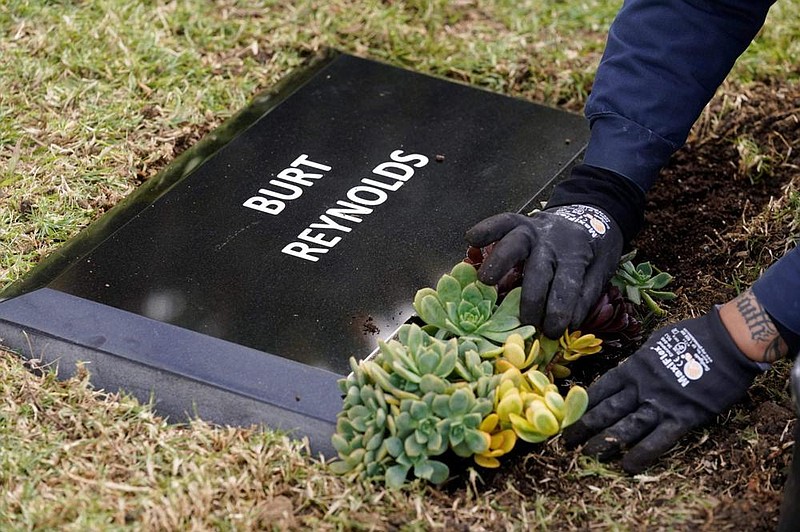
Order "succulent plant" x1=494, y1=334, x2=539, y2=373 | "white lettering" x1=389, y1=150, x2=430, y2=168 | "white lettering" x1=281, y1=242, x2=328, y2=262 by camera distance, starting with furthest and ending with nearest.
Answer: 1. "white lettering" x1=389, y1=150, x2=430, y2=168
2. "white lettering" x1=281, y1=242, x2=328, y2=262
3. "succulent plant" x1=494, y1=334, x2=539, y2=373

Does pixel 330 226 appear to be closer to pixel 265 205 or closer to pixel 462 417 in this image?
pixel 265 205

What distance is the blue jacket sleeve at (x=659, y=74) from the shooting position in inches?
92.4

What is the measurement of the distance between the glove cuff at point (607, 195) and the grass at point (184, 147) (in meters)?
0.37

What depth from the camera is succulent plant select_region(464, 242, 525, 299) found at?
85.1 inches

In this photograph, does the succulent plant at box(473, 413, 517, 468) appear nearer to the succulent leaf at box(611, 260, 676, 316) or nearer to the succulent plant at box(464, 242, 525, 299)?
the succulent plant at box(464, 242, 525, 299)

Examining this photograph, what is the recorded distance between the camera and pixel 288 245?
246 centimetres

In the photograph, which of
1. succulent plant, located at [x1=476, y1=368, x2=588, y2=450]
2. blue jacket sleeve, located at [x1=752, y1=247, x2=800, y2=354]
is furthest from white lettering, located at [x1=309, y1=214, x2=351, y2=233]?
blue jacket sleeve, located at [x1=752, y1=247, x2=800, y2=354]

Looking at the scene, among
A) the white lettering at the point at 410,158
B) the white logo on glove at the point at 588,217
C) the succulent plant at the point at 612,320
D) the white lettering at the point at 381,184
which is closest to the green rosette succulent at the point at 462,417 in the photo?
the succulent plant at the point at 612,320

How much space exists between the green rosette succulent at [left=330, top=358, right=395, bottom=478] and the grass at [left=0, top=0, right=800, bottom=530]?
4cm

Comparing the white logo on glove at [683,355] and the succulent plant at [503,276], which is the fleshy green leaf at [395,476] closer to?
the succulent plant at [503,276]

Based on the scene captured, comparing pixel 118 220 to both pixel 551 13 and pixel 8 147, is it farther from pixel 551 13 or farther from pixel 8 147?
pixel 551 13

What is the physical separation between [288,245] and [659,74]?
0.93 metres

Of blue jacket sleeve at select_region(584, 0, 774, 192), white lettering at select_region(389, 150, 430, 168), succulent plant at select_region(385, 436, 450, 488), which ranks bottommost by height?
succulent plant at select_region(385, 436, 450, 488)

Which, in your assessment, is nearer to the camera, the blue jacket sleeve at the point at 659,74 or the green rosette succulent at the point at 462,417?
the green rosette succulent at the point at 462,417
